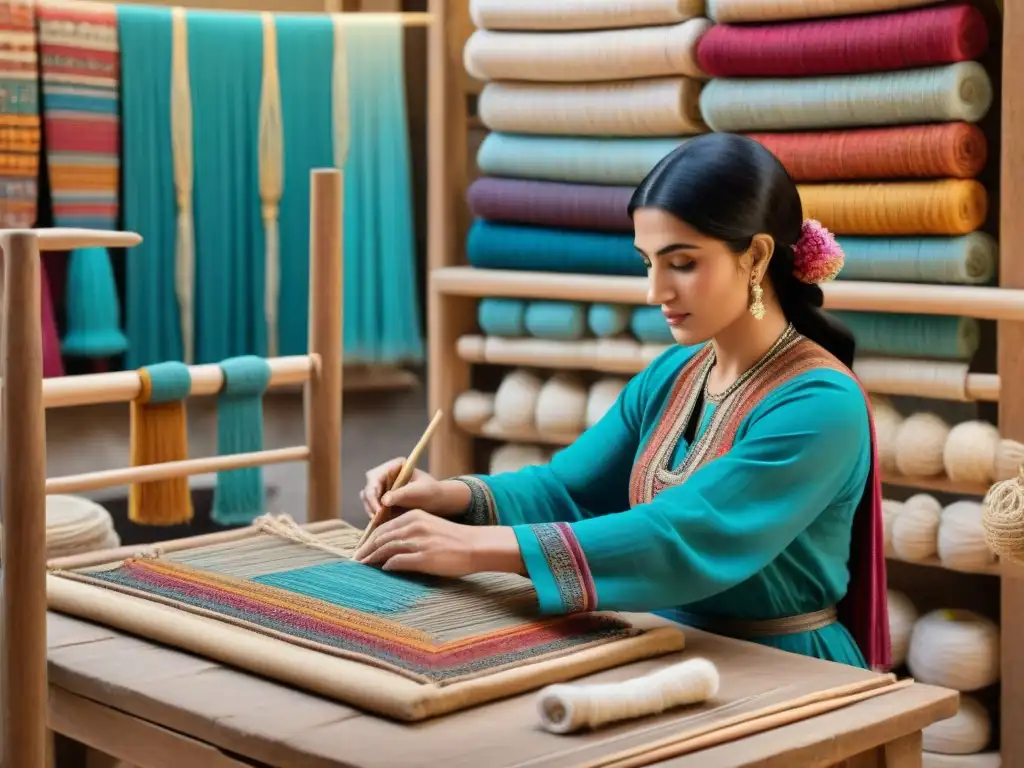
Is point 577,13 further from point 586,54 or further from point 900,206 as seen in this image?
point 900,206

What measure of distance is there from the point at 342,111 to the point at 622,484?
1.19m

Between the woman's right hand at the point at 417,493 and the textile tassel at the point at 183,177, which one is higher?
the textile tassel at the point at 183,177

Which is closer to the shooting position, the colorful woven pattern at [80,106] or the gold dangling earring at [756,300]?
the gold dangling earring at [756,300]

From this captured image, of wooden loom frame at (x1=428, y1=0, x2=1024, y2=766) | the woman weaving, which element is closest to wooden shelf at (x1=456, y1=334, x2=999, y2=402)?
wooden loom frame at (x1=428, y1=0, x2=1024, y2=766)

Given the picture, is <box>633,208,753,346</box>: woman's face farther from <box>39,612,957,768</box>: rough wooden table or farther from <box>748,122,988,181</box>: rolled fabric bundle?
<box>748,122,988,181</box>: rolled fabric bundle

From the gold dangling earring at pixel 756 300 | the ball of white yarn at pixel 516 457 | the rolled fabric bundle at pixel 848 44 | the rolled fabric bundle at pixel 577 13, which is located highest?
the rolled fabric bundle at pixel 577 13

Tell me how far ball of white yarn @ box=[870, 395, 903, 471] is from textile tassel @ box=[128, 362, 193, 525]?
1.08 m

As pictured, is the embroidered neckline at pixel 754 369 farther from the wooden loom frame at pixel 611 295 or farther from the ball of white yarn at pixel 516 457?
the ball of white yarn at pixel 516 457

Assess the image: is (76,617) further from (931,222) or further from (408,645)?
(931,222)

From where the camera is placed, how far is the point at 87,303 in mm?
2576

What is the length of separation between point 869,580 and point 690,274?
40 cm

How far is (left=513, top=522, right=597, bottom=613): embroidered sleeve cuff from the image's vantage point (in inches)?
60.6

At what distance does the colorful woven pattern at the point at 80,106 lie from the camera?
2.58 metres

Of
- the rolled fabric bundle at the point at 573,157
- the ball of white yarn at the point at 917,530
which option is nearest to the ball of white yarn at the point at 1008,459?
the ball of white yarn at the point at 917,530
